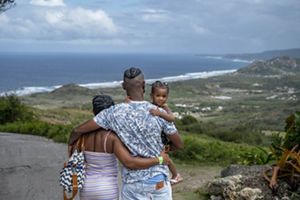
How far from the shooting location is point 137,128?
3770 mm

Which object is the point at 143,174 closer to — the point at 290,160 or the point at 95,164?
the point at 95,164

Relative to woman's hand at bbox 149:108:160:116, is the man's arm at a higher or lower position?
lower

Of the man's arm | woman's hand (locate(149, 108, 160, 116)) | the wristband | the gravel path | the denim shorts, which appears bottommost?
the gravel path

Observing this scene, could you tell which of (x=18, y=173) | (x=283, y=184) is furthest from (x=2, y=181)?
(x=283, y=184)

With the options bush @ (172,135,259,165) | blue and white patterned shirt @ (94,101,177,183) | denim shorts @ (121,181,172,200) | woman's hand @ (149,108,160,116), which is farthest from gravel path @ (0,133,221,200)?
woman's hand @ (149,108,160,116)

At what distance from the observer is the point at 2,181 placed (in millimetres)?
9086

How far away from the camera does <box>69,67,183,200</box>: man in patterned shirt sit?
12.4ft

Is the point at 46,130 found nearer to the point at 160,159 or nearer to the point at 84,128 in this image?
the point at 84,128

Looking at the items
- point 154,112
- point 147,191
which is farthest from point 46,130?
point 154,112

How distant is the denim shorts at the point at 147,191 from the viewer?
3.89 m

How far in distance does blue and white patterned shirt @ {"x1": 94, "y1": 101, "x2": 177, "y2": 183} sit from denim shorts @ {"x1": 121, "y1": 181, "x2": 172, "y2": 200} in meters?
0.04

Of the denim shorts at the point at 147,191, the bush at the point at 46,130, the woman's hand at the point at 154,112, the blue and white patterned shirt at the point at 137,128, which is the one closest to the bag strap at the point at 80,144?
the blue and white patterned shirt at the point at 137,128

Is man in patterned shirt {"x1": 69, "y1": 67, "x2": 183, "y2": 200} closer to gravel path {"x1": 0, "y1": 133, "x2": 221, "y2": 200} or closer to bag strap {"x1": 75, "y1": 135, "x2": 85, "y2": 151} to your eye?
bag strap {"x1": 75, "y1": 135, "x2": 85, "y2": 151}

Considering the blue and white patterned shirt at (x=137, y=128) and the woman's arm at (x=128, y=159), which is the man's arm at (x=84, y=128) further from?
the woman's arm at (x=128, y=159)
